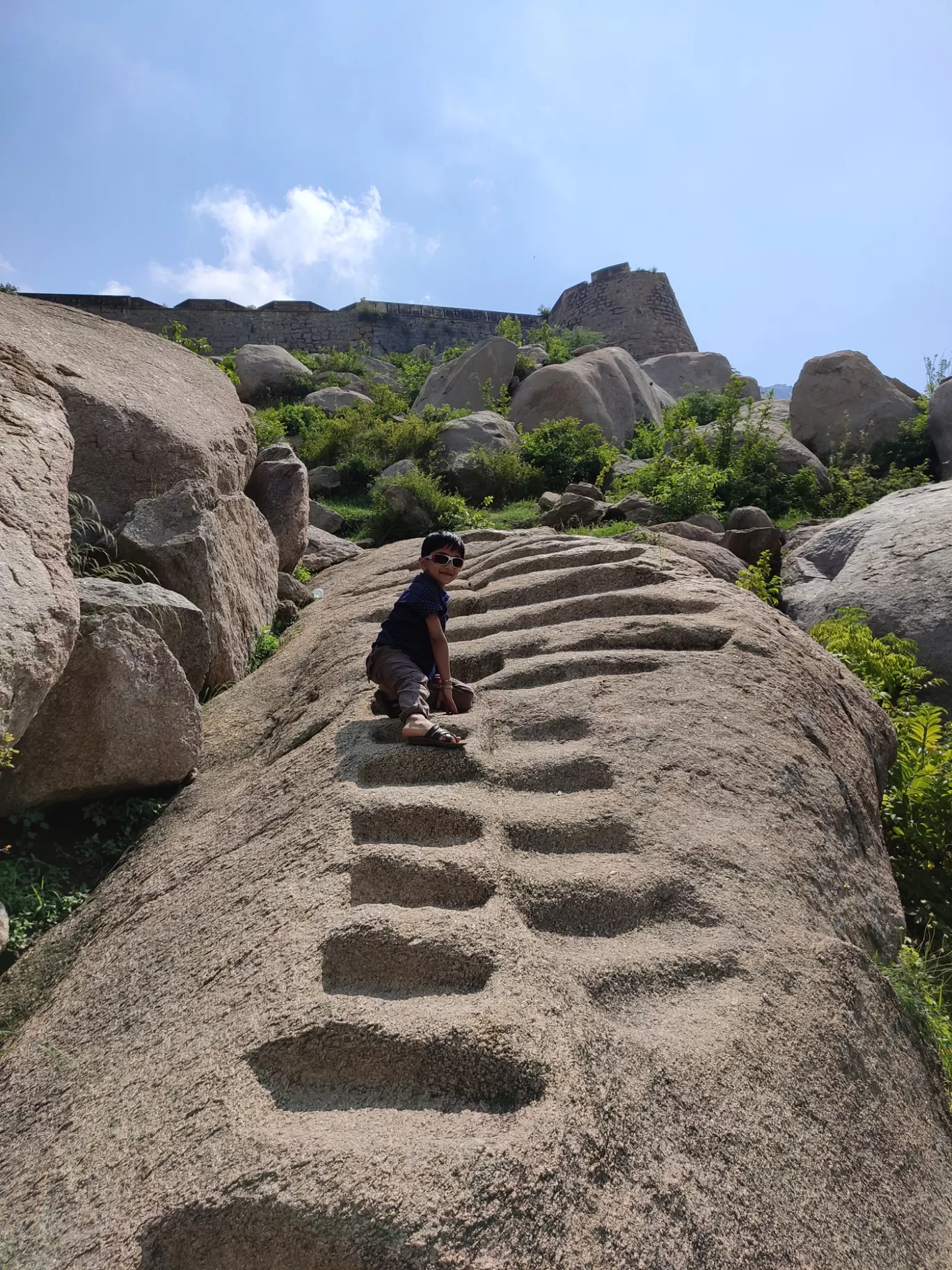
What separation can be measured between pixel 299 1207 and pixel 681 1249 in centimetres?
60

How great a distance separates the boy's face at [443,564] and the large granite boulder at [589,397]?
25.3ft

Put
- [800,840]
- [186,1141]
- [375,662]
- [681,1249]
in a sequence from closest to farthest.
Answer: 1. [681,1249]
2. [186,1141]
3. [800,840]
4. [375,662]

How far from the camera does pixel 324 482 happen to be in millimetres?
9117

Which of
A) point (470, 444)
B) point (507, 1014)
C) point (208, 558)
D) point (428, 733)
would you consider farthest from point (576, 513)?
point (507, 1014)

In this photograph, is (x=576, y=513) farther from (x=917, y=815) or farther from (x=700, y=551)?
(x=917, y=815)

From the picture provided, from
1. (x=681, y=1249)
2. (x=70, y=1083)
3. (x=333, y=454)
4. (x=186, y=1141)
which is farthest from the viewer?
(x=333, y=454)

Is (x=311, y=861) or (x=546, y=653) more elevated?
(x=546, y=653)

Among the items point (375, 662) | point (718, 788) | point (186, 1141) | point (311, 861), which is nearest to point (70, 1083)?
point (186, 1141)

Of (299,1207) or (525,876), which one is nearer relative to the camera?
(299,1207)

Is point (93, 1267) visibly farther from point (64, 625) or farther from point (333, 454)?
point (333, 454)

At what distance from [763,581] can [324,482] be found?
5176 mm

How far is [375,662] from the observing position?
10.1ft

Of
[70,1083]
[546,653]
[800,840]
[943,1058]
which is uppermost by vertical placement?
[546,653]

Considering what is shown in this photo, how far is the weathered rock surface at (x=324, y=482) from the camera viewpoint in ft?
29.9
